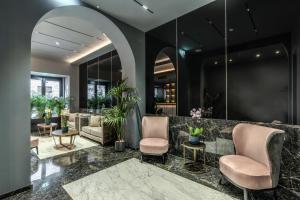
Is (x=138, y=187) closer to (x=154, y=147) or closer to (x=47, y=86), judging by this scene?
A: (x=154, y=147)

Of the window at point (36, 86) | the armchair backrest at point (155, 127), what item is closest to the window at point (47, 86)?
the window at point (36, 86)

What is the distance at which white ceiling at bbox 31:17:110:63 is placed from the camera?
170 inches

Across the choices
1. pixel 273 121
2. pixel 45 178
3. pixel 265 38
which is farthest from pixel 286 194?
pixel 45 178

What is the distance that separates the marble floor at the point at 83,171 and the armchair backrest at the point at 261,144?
0.58 metres

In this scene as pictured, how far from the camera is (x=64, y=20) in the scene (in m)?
4.11

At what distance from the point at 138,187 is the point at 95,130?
3.07 meters

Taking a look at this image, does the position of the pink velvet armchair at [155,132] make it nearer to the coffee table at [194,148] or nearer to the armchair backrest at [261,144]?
the coffee table at [194,148]

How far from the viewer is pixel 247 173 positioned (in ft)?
6.76

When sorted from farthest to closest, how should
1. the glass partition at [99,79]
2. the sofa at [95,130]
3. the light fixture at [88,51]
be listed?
1. the glass partition at [99,79]
2. the light fixture at [88,51]
3. the sofa at [95,130]

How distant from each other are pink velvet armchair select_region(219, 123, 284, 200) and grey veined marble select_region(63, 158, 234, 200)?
0.41m

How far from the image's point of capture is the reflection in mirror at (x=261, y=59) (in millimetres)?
2512

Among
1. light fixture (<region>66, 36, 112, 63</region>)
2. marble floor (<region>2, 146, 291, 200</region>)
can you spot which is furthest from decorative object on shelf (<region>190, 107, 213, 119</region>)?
light fixture (<region>66, 36, 112, 63</region>)

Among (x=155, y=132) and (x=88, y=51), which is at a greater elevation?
(x=88, y=51)

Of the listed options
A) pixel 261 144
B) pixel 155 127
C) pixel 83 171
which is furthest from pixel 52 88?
pixel 261 144
